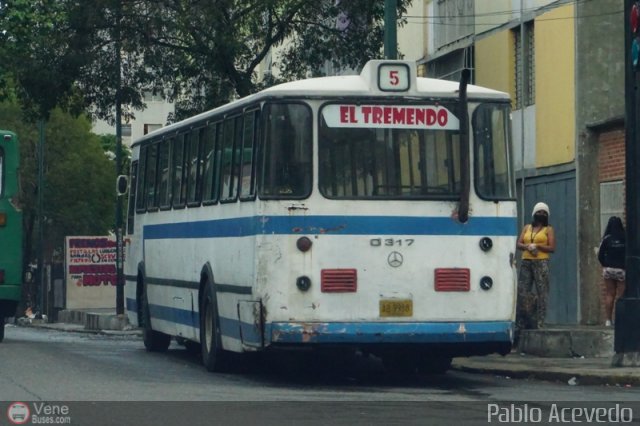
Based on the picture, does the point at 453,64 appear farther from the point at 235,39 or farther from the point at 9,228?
the point at 9,228

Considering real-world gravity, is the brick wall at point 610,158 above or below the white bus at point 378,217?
above

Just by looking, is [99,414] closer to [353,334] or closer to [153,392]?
[153,392]

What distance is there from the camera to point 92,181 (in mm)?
71750

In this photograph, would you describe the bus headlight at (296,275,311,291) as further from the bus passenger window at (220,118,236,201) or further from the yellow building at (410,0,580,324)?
the yellow building at (410,0,580,324)

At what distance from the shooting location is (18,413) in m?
12.8

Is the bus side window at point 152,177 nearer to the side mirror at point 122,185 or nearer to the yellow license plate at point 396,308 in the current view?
the side mirror at point 122,185

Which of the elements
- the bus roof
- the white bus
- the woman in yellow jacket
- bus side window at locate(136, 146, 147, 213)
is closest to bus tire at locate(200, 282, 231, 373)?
the white bus

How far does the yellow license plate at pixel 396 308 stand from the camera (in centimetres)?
1606

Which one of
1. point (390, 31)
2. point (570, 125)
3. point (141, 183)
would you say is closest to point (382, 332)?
point (390, 31)

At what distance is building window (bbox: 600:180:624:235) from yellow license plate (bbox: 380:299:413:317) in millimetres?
10235

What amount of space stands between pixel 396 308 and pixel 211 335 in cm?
297

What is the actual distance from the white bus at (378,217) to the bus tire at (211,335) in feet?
3.70

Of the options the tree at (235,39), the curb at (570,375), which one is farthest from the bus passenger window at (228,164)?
the tree at (235,39)

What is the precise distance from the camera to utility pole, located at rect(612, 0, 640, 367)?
56.3ft
